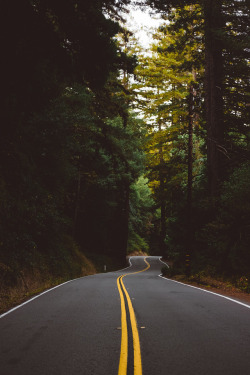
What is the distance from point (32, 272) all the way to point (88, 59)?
10.6 meters

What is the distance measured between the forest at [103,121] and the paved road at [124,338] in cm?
470

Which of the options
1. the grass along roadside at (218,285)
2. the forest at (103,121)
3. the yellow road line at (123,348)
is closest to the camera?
the yellow road line at (123,348)

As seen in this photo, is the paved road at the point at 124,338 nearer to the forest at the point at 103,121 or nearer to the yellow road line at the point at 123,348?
the yellow road line at the point at 123,348

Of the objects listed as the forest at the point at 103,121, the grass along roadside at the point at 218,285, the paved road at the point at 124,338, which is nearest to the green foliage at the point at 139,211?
the forest at the point at 103,121

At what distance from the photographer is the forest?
9898 millimetres

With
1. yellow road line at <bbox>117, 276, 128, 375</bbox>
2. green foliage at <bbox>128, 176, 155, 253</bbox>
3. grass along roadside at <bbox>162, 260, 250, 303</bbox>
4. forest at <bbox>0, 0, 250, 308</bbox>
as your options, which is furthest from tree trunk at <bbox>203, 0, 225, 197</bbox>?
green foliage at <bbox>128, 176, 155, 253</bbox>

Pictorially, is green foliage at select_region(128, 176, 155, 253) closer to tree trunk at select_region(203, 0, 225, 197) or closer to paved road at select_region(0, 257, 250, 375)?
tree trunk at select_region(203, 0, 225, 197)

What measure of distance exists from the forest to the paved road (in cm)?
470

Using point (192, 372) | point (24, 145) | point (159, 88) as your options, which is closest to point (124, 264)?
point (159, 88)

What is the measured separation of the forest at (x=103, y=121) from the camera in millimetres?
9898

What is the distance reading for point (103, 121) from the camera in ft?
66.8

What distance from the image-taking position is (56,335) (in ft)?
19.5

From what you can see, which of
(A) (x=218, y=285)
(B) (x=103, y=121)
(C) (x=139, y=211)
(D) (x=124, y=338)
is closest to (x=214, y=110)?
(B) (x=103, y=121)

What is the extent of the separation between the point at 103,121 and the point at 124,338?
53.8ft
